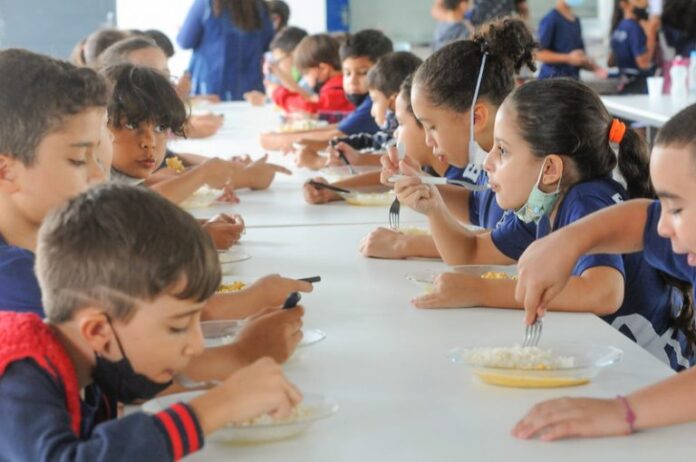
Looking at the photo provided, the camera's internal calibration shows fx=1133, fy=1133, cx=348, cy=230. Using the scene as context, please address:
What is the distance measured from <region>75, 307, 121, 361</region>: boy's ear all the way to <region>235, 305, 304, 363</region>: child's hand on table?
36cm

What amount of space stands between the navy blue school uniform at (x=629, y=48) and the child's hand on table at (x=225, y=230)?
6135mm

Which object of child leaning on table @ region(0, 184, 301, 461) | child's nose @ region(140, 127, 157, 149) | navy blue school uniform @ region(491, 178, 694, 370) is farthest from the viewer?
child's nose @ region(140, 127, 157, 149)

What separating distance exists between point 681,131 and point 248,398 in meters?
0.66

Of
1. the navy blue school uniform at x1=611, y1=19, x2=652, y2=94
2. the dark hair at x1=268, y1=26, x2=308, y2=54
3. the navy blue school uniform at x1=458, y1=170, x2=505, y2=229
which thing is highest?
the navy blue school uniform at x1=458, y1=170, x2=505, y2=229

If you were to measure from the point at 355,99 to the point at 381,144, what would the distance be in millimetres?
842

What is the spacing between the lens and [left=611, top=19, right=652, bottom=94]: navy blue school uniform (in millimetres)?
8298

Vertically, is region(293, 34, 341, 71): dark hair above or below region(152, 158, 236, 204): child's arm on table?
below

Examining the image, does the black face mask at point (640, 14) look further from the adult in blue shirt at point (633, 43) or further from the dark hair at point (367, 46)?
the dark hair at point (367, 46)

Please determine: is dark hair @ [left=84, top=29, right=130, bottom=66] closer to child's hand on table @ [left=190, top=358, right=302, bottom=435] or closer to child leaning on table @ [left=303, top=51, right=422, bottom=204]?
child leaning on table @ [left=303, top=51, right=422, bottom=204]

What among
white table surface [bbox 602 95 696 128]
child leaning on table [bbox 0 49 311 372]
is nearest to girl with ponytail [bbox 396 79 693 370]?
child leaning on table [bbox 0 49 311 372]

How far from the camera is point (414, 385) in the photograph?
1.46m

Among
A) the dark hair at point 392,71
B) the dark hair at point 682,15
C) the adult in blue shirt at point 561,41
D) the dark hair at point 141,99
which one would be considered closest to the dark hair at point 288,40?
the adult in blue shirt at point 561,41

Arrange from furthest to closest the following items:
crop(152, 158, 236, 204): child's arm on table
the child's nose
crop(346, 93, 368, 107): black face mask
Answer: crop(346, 93, 368, 107): black face mask → crop(152, 158, 236, 204): child's arm on table → the child's nose

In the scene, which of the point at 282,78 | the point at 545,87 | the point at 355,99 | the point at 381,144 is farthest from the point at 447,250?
the point at 282,78
